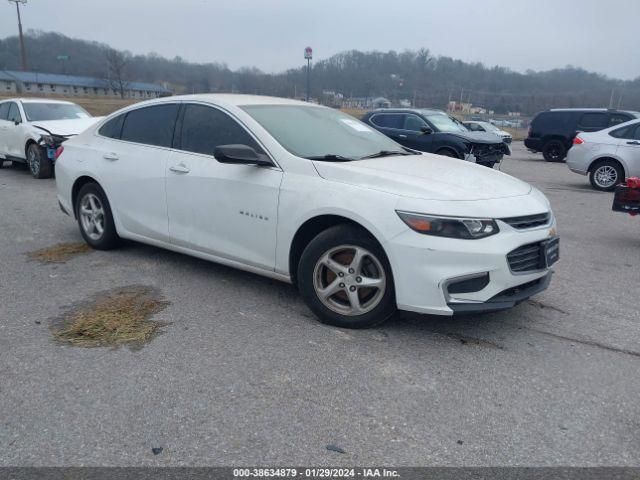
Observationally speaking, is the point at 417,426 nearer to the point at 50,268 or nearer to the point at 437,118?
the point at 50,268

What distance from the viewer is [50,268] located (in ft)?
16.9

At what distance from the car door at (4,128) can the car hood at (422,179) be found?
10.8 meters

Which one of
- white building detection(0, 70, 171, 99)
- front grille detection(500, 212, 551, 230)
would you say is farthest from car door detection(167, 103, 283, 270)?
white building detection(0, 70, 171, 99)

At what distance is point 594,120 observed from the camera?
17.1 meters

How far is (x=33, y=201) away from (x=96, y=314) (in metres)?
5.66

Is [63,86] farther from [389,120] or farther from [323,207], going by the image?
[323,207]

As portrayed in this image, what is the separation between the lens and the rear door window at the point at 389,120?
1366 cm

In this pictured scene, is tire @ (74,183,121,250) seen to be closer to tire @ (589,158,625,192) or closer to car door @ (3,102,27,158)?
car door @ (3,102,27,158)

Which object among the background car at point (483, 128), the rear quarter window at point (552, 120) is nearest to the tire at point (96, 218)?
the rear quarter window at point (552, 120)

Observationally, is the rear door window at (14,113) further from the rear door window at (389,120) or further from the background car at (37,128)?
the rear door window at (389,120)

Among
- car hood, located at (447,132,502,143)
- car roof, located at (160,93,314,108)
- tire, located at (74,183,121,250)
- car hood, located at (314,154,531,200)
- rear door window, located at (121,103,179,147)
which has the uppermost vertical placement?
car roof, located at (160,93,314,108)

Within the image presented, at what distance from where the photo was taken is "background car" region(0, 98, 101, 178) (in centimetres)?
1107

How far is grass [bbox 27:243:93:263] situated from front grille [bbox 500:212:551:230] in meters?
4.24

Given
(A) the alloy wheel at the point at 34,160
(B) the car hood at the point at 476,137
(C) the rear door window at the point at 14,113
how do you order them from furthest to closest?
1. (B) the car hood at the point at 476,137
2. (C) the rear door window at the point at 14,113
3. (A) the alloy wheel at the point at 34,160
